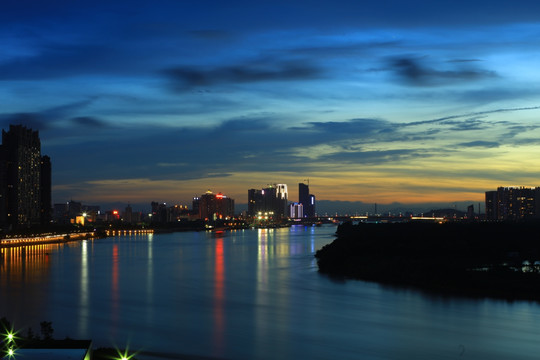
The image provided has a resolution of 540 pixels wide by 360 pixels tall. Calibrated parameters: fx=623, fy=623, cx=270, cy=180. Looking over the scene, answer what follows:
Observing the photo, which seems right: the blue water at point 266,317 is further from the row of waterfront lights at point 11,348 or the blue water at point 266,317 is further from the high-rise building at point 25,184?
the high-rise building at point 25,184

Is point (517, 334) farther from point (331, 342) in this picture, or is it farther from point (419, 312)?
point (331, 342)

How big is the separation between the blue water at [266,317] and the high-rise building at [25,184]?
45.1 meters

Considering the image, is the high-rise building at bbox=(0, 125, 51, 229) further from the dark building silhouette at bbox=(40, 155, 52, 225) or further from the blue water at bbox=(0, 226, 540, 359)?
the blue water at bbox=(0, 226, 540, 359)

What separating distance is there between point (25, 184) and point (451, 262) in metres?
57.9

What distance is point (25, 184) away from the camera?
6900cm

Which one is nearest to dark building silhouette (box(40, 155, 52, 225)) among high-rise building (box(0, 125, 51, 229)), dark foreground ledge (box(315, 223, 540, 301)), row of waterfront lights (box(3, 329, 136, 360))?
high-rise building (box(0, 125, 51, 229))

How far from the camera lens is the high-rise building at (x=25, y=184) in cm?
6562

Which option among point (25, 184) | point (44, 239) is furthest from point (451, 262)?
point (25, 184)

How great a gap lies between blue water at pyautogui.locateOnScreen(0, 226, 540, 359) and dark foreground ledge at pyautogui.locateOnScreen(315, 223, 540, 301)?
1.14 metres

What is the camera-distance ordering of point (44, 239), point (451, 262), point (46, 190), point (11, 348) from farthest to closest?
1. point (46, 190)
2. point (44, 239)
3. point (451, 262)
4. point (11, 348)

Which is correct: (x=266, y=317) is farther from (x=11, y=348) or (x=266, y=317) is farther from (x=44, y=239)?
(x=44, y=239)

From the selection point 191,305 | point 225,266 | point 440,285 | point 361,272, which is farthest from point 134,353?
point 225,266

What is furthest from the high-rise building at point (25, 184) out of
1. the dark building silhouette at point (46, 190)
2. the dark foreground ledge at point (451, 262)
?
the dark foreground ledge at point (451, 262)

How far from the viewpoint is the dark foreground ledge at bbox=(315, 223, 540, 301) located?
57.8ft
